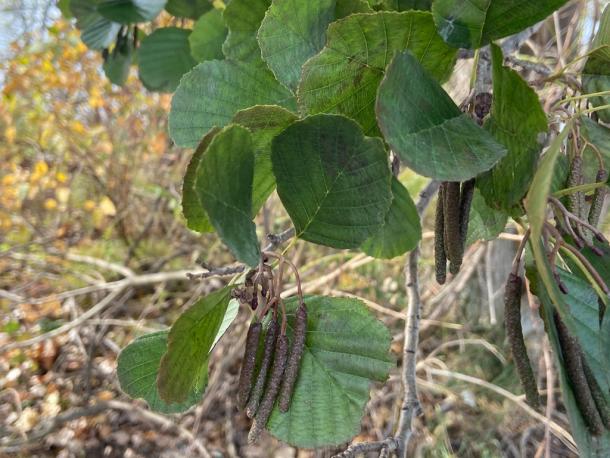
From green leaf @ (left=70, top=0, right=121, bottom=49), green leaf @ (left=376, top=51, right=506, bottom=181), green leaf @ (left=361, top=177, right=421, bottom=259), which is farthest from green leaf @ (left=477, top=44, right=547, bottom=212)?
green leaf @ (left=70, top=0, right=121, bottom=49)

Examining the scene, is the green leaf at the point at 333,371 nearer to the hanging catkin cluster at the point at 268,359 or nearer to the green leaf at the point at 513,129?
the hanging catkin cluster at the point at 268,359

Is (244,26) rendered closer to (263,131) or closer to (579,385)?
(263,131)

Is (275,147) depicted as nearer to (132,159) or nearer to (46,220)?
(132,159)

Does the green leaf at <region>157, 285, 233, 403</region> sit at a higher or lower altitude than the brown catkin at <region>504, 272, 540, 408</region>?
higher

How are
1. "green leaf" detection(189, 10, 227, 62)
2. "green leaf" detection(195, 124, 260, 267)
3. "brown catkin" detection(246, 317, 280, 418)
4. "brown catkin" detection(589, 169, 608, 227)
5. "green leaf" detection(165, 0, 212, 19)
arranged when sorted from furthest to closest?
"green leaf" detection(165, 0, 212, 19) < "green leaf" detection(189, 10, 227, 62) < "brown catkin" detection(589, 169, 608, 227) < "brown catkin" detection(246, 317, 280, 418) < "green leaf" detection(195, 124, 260, 267)

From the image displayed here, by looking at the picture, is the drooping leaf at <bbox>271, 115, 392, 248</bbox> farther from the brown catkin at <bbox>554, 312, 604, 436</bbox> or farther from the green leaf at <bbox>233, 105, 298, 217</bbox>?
the brown catkin at <bbox>554, 312, 604, 436</bbox>
